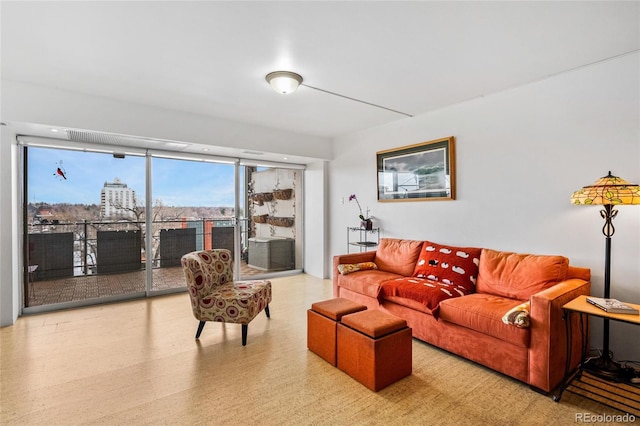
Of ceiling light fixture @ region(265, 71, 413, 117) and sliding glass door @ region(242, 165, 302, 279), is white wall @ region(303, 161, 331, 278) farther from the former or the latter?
ceiling light fixture @ region(265, 71, 413, 117)

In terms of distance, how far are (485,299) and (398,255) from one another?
1332mm

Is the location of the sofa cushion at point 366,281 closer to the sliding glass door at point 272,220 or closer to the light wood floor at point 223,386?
the light wood floor at point 223,386

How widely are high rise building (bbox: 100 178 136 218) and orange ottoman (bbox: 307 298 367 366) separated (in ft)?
10.6

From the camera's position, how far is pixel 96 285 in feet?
13.9

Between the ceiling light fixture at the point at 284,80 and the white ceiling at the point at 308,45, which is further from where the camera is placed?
the ceiling light fixture at the point at 284,80

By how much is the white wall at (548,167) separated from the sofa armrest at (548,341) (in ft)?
2.67

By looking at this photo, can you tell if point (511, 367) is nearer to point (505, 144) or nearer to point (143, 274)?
point (505, 144)

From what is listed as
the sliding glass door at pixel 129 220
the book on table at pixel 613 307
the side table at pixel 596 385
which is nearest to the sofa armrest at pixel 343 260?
the sliding glass door at pixel 129 220

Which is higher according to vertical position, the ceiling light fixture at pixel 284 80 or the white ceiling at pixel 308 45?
the white ceiling at pixel 308 45

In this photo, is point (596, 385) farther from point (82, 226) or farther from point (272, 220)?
point (82, 226)

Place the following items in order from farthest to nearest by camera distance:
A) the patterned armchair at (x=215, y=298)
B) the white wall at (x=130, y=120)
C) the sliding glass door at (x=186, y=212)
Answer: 1. the sliding glass door at (x=186, y=212)
2. the white wall at (x=130, y=120)
3. the patterned armchair at (x=215, y=298)

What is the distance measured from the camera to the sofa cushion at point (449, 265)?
10.3 feet

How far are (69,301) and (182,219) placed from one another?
1.71 m

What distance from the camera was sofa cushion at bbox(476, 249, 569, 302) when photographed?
2.63m
